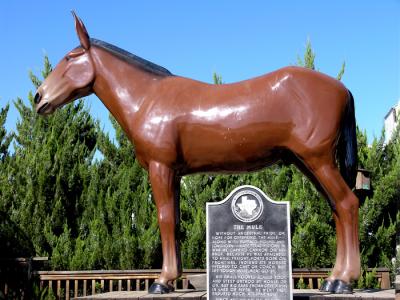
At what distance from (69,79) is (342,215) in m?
3.13

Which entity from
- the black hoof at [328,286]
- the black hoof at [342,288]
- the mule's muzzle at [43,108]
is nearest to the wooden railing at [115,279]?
the black hoof at [328,286]

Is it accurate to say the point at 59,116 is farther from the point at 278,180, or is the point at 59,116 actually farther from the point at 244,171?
the point at 244,171

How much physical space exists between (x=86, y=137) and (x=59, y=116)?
27.5 inches

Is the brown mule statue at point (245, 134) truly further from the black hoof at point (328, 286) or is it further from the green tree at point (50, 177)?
the green tree at point (50, 177)

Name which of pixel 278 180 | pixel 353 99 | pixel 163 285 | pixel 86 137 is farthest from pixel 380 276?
pixel 86 137

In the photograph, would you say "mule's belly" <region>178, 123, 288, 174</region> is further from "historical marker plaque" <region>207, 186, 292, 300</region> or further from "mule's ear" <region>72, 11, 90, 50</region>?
"mule's ear" <region>72, 11, 90, 50</region>

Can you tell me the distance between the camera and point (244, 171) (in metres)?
4.99

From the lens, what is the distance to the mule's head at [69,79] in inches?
202

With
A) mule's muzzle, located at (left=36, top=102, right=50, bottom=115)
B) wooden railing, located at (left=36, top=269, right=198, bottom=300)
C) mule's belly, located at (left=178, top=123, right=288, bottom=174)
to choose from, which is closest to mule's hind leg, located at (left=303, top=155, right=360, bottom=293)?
mule's belly, located at (left=178, top=123, right=288, bottom=174)

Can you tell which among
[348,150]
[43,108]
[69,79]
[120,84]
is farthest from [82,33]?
[348,150]

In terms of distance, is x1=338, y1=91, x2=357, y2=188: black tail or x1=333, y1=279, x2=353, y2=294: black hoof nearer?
x1=333, y1=279, x2=353, y2=294: black hoof

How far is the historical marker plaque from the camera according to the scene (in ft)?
14.3

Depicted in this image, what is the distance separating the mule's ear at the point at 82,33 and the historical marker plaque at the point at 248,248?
87.2 inches

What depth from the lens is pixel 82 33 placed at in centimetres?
516
